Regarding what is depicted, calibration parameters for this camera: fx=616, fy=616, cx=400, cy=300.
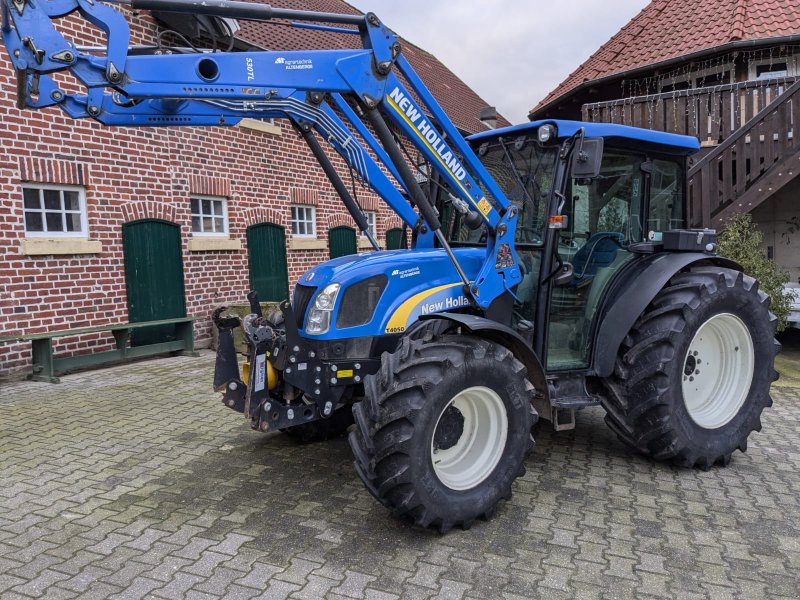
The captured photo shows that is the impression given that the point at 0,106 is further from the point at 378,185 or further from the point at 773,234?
the point at 773,234

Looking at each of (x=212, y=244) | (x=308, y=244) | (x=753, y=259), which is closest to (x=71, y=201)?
(x=212, y=244)

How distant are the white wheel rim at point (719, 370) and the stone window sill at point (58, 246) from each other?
675cm

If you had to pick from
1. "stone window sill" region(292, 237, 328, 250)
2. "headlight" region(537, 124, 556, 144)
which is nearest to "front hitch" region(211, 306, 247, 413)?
"headlight" region(537, 124, 556, 144)

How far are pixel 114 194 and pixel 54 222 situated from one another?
85cm

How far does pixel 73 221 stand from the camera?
24.8ft

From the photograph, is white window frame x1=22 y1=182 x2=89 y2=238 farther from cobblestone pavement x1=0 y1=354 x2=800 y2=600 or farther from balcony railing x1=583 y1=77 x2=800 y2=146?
balcony railing x1=583 y1=77 x2=800 y2=146

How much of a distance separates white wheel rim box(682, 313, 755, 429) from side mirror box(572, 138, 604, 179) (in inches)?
58.3

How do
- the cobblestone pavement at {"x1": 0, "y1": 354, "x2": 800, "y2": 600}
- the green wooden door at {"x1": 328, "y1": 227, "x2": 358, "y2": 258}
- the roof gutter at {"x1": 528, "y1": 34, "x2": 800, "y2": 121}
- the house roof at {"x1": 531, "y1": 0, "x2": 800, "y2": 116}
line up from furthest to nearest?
the green wooden door at {"x1": 328, "y1": 227, "x2": 358, "y2": 258}
the house roof at {"x1": 531, "y1": 0, "x2": 800, "y2": 116}
the roof gutter at {"x1": 528, "y1": 34, "x2": 800, "y2": 121}
the cobblestone pavement at {"x1": 0, "y1": 354, "x2": 800, "y2": 600}

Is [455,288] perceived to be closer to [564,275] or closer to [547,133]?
[564,275]

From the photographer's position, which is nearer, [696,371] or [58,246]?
[696,371]

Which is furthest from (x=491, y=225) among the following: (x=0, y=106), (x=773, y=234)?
(x=773, y=234)

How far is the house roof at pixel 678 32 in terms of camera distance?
11367 millimetres

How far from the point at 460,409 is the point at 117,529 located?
6.26 feet

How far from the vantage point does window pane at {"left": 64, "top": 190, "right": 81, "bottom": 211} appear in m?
7.50
